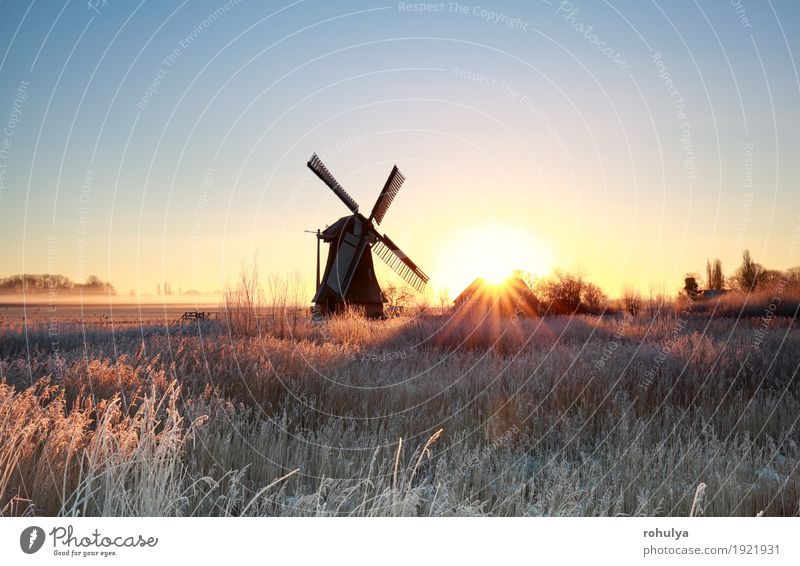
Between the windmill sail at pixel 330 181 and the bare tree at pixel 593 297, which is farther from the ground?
the windmill sail at pixel 330 181

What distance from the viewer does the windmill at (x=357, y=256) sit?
30422 mm

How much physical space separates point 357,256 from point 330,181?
12.9 ft

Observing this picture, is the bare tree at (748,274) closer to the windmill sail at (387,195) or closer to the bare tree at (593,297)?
the bare tree at (593,297)

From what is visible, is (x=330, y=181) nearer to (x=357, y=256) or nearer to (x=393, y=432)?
(x=357, y=256)

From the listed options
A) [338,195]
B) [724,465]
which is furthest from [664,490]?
[338,195]

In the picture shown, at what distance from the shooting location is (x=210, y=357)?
922 centimetres

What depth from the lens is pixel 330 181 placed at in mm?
29188
